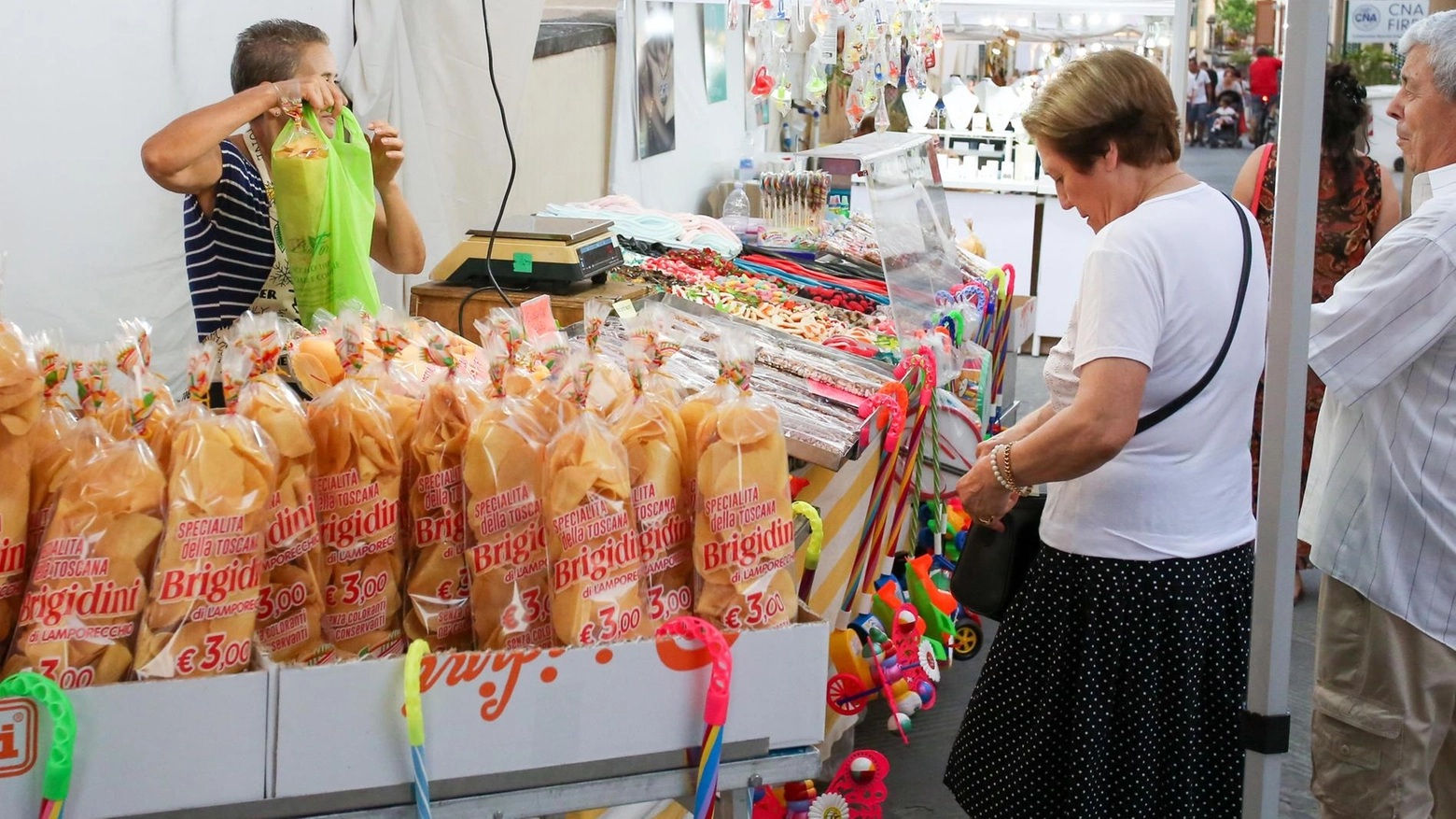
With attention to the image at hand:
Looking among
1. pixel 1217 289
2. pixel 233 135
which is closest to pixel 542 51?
pixel 233 135

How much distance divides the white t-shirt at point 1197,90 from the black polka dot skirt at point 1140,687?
2297 cm

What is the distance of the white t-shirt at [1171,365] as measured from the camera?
73.2 inches

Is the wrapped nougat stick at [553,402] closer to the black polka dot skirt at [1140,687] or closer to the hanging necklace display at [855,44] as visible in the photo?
the black polka dot skirt at [1140,687]

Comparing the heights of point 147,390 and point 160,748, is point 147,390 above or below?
above

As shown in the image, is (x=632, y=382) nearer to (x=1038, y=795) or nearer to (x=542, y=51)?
(x=1038, y=795)

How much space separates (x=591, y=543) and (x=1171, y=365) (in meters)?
1.07

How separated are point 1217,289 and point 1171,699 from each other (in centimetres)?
67

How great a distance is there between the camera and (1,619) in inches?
45.2

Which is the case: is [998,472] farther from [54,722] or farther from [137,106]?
[137,106]

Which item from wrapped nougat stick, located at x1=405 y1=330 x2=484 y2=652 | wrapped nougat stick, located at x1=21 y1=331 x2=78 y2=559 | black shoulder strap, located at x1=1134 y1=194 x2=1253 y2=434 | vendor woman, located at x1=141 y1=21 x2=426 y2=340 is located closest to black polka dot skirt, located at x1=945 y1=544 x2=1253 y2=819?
black shoulder strap, located at x1=1134 y1=194 x2=1253 y2=434

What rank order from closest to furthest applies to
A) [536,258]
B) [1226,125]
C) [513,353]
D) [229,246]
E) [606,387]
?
[606,387] → [513,353] → [229,246] → [536,258] → [1226,125]

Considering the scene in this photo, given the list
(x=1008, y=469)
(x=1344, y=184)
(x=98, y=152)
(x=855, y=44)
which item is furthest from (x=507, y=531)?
(x=855, y=44)

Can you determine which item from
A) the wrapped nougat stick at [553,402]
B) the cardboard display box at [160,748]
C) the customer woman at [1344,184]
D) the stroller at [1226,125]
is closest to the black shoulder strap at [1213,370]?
the wrapped nougat stick at [553,402]

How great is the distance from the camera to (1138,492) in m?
1.97
